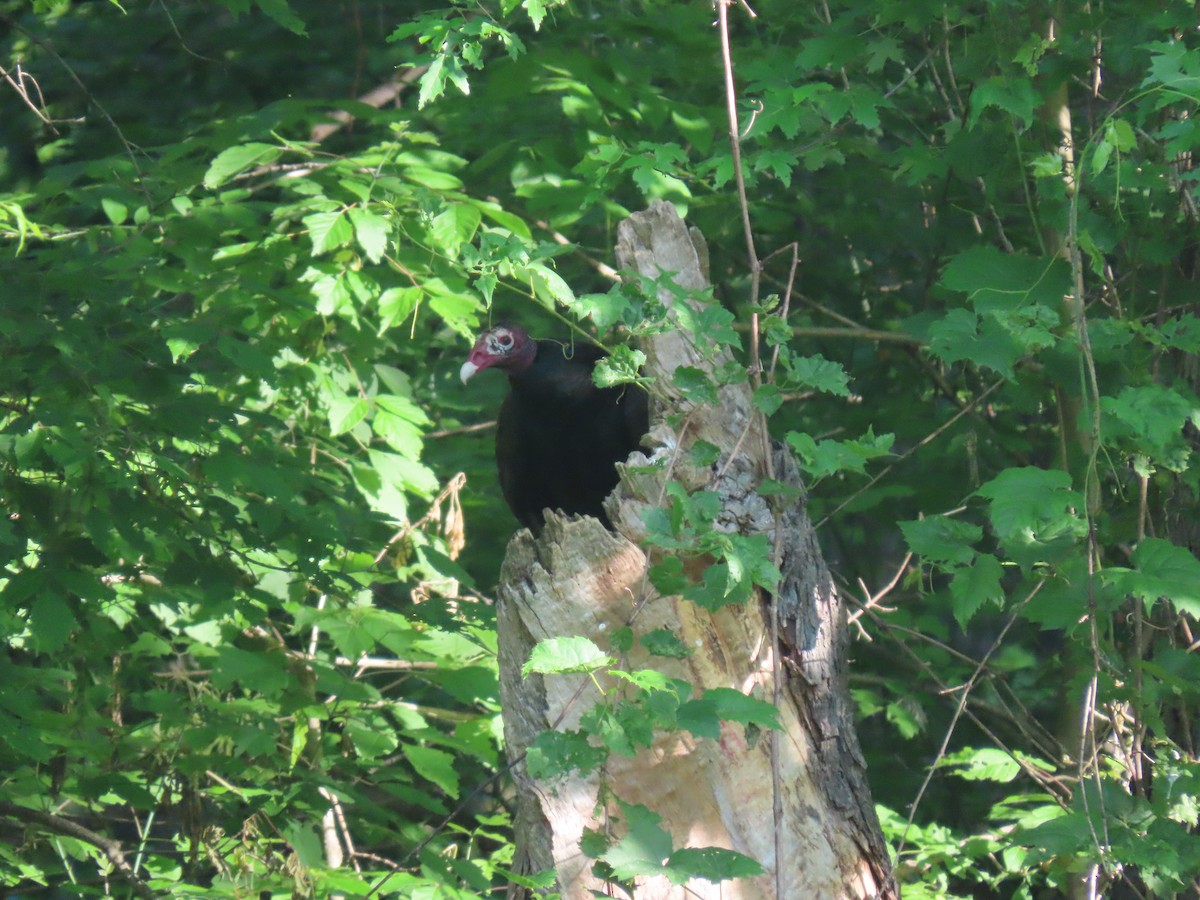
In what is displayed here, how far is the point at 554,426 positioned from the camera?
4.12m

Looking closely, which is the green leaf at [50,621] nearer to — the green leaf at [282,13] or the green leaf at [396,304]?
the green leaf at [396,304]

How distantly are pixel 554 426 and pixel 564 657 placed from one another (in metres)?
2.04

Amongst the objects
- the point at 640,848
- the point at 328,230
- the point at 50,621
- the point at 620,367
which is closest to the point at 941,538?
the point at 620,367

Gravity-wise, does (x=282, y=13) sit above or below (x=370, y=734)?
above

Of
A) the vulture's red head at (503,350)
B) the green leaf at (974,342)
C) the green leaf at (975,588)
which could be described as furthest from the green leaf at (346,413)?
the green leaf at (975,588)

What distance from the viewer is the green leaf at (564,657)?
6.88 feet

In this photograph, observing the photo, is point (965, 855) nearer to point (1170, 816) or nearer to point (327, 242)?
point (1170, 816)

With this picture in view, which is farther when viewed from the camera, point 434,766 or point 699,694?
point 434,766

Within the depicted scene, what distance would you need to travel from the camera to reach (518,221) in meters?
3.71

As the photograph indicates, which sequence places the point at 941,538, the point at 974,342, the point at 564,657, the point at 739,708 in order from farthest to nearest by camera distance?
the point at 974,342 < the point at 941,538 < the point at 739,708 < the point at 564,657

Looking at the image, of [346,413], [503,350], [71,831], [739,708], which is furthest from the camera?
[503,350]

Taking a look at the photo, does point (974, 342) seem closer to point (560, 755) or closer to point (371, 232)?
point (560, 755)

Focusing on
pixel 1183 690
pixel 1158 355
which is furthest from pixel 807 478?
pixel 1183 690

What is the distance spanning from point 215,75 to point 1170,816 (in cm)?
471
